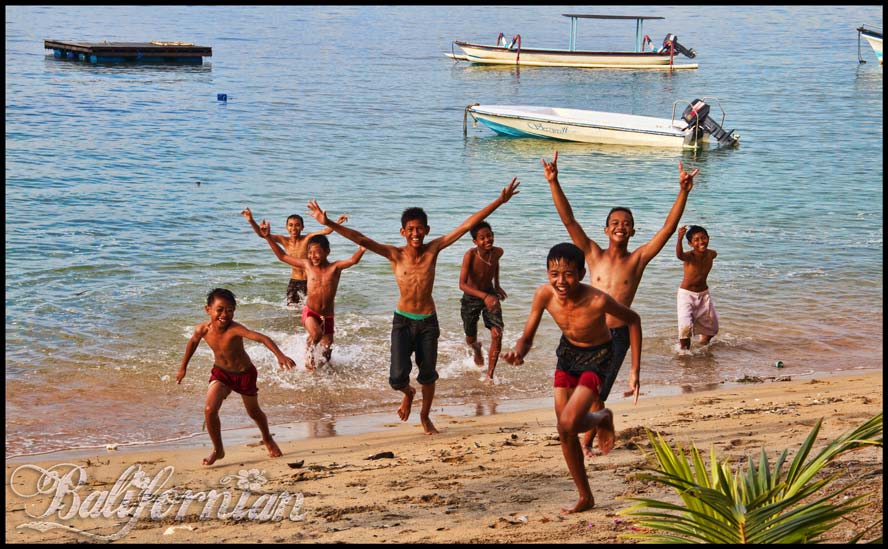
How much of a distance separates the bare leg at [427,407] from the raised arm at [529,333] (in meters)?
2.09

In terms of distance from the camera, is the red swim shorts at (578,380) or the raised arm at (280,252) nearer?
the red swim shorts at (578,380)

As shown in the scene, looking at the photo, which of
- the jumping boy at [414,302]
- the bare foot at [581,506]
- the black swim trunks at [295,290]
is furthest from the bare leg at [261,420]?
the black swim trunks at [295,290]

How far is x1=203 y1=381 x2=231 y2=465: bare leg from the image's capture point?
7473mm

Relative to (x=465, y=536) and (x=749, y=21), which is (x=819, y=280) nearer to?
(x=465, y=536)

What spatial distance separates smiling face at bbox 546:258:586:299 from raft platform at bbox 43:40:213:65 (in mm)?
38908

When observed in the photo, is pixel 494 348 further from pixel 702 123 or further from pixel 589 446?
pixel 702 123

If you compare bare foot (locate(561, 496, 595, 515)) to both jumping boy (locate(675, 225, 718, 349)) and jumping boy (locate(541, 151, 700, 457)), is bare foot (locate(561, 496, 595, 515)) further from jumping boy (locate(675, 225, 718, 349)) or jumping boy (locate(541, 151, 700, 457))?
jumping boy (locate(675, 225, 718, 349))

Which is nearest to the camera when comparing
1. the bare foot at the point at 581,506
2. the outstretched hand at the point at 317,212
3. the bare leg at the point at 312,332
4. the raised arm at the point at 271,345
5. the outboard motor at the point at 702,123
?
the bare foot at the point at 581,506

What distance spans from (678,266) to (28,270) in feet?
30.9

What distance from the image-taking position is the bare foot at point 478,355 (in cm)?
1062

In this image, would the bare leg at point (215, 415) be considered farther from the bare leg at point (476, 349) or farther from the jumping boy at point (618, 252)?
the bare leg at point (476, 349)

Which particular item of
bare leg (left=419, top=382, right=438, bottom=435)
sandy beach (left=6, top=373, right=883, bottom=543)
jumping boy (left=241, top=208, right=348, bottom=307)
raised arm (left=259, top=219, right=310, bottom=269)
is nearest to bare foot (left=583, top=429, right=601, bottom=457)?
sandy beach (left=6, top=373, right=883, bottom=543)

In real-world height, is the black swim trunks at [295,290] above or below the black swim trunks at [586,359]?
above

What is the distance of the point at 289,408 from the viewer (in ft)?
31.6
